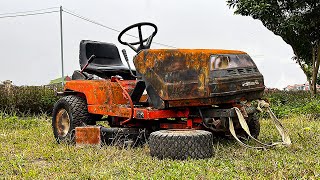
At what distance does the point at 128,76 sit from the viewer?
666cm

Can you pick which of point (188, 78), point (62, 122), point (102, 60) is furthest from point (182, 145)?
point (102, 60)

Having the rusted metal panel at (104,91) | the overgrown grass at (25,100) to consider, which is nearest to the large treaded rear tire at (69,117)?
the rusted metal panel at (104,91)

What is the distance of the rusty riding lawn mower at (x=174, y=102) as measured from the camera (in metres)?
4.86

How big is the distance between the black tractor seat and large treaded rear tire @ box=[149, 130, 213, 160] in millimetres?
→ 2012

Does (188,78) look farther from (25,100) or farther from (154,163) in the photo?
(25,100)

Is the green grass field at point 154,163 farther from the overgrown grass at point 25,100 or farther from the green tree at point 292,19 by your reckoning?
the green tree at point 292,19

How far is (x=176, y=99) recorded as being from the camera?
505 cm

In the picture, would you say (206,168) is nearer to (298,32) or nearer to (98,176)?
(98,176)

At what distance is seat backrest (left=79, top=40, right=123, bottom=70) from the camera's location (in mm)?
6555

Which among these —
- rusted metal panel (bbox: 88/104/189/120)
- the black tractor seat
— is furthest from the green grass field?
the black tractor seat

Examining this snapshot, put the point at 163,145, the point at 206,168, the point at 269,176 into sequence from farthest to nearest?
the point at 163,145 < the point at 206,168 < the point at 269,176

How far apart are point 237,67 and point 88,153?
181 centimetres

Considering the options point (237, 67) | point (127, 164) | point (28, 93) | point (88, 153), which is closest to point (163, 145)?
point (127, 164)

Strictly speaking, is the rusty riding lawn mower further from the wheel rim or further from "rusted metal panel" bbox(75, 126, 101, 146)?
the wheel rim
